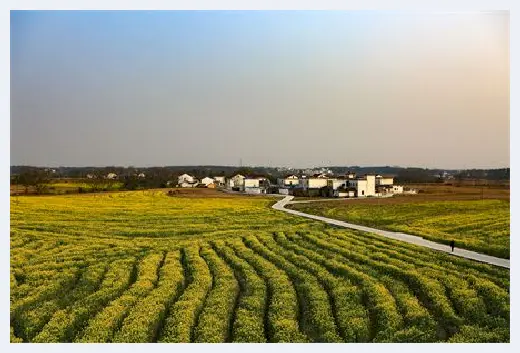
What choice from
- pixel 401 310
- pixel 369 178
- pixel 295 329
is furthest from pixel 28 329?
pixel 369 178

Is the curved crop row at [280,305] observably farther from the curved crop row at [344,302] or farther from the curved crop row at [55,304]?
the curved crop row at [55,304]

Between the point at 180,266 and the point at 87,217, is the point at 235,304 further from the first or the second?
the point at 87,217

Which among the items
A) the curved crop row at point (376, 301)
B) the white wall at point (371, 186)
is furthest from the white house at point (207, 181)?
the curved crop row at point (376, 301)

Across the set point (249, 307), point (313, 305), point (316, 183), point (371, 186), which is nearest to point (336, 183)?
point (316, 183)

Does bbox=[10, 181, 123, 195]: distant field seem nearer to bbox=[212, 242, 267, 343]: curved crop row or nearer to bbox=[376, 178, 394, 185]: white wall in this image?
bbox=[212, 242, 267, 343]: curved crop row

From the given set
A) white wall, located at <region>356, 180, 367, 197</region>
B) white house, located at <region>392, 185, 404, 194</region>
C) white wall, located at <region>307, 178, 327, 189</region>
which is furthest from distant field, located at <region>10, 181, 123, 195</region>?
white house, located at <region>392, 185, 404, 194</region>
